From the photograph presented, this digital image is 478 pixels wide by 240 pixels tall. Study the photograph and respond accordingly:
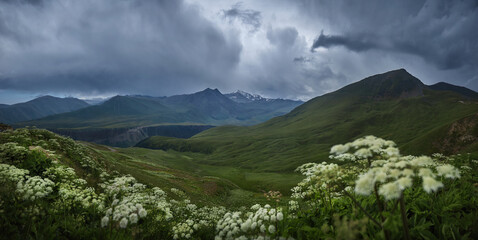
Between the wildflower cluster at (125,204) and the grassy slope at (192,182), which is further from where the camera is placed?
the grassy slope at (192,182)

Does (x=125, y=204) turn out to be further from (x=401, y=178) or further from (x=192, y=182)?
(x=192, y=182)

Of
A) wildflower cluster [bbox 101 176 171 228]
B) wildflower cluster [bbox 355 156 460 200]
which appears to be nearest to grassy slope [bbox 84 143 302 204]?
wildflower cluster [bbox 101 176 171 228]

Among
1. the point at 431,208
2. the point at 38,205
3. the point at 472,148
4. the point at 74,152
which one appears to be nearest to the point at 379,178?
the point at 431,208

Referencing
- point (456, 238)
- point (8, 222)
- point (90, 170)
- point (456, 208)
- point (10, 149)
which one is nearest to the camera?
point (456, 238)

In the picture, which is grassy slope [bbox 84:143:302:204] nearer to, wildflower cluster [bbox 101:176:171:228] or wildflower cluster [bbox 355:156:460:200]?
wildflower cluster [bbox 101:176:171:228]

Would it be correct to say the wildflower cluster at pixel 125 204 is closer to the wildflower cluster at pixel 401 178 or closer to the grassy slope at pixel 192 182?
the wildflower cluster at pixel 401 178

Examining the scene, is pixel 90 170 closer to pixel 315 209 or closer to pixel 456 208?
pixel 315 209

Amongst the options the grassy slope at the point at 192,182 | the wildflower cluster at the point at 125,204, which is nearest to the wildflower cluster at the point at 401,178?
the wildflower cluster at the point at 125,204

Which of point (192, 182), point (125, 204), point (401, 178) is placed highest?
point (401, 178)

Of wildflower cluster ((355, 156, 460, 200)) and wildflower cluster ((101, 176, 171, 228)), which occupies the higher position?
wildflower cluster ((355, 156, 460, 200))

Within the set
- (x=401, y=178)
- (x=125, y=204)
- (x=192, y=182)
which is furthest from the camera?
(x=192, y=182)

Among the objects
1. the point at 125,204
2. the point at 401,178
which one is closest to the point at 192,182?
the point at 125,204

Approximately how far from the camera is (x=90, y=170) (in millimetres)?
18031

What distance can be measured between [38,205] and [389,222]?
11297 mm
